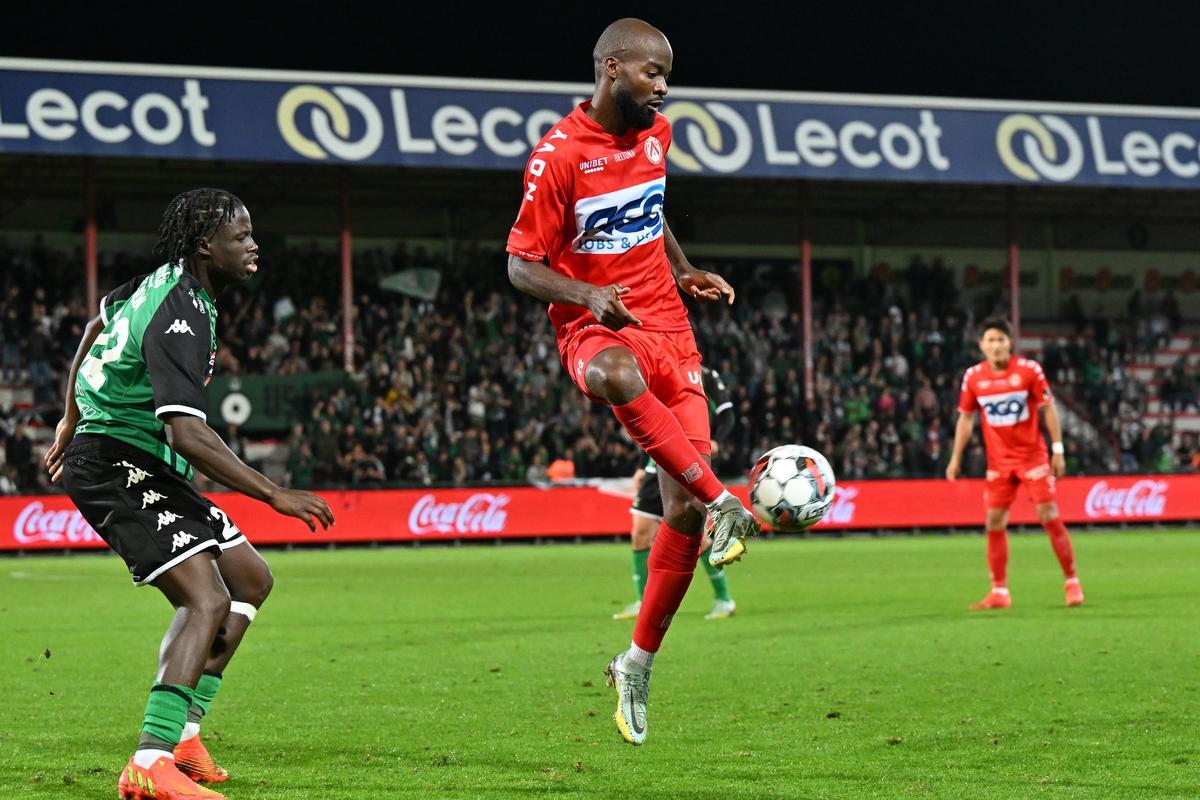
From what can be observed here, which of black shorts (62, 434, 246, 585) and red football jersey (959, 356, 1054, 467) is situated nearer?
black shorts (62, 434, 246, 585)

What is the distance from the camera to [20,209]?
31766 millimetres

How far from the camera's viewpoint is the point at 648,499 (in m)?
13.0

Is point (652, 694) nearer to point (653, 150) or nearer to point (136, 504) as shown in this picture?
point (653, 150)

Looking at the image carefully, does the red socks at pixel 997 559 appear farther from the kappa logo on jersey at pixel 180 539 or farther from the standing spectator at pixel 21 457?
the standing spectator at pixel 21 457

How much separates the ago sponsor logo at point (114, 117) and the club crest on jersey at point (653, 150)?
20282 millimetres

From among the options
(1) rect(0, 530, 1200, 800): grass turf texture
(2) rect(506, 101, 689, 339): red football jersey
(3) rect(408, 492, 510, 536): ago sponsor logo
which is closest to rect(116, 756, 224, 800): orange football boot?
(1) rect(0, 530, 1200, 800): grass turf texture

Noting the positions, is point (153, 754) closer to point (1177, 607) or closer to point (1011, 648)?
point (1011, 648)

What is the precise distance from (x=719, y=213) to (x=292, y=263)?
10419 mm

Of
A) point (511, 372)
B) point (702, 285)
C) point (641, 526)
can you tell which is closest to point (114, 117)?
point (511, 372)

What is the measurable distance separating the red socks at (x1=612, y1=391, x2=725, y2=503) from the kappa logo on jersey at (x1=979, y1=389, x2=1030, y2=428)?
8.19 m

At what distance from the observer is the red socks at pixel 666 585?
6.48m

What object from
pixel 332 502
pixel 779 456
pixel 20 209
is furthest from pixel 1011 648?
pixel 20 209

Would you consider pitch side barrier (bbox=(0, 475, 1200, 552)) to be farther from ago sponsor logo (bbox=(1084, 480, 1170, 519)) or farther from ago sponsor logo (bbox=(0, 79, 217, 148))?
ago sponsor logo (bbox=(0, 79, 217, 148))

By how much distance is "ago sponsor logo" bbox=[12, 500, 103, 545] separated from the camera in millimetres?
22484
